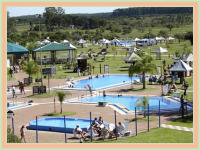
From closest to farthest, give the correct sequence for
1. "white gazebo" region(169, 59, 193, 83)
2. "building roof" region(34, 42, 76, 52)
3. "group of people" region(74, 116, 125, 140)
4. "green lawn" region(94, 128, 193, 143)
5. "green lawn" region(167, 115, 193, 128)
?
1. "green lawn" region(94, 128, 193, 143)
2. "group of people" region(74, 116, 125, 140)
3. "green lawn" region(167, 115, 193, 128)
4. "white gazebo" region(169, 59, 193, 83)
5. "building roof" region(34, 42, 76, 52)

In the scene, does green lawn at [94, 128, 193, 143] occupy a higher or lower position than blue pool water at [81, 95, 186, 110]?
lower

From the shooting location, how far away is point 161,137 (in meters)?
16.2

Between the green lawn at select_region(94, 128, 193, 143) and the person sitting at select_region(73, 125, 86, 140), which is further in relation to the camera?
the person sitting at select_region(73, 125, 86, 140)

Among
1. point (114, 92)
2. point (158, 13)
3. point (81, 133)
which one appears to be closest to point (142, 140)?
point (81, 133)

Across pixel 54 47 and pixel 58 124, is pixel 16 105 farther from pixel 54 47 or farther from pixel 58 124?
pixel 54 47

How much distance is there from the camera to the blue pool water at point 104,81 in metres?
32.0

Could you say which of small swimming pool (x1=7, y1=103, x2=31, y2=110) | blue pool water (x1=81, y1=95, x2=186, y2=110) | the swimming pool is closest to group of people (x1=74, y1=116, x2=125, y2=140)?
the swimming pool

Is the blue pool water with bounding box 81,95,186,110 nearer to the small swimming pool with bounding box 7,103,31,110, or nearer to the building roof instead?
the small swimming pool with bounding box 7,103,31,110

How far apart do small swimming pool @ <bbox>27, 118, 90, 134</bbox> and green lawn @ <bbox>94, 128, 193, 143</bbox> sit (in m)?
2.43

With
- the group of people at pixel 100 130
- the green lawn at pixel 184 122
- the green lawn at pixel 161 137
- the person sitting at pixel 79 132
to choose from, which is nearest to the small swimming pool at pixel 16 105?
the person sitting at pixel 79 132

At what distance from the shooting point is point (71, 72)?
39.5 m

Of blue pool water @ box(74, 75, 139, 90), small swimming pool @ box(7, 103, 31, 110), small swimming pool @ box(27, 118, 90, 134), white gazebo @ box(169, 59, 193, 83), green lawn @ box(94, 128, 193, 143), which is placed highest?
white gazebo @ box(169, 59, 193, 83)

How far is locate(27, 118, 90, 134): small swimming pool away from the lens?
61.1ft

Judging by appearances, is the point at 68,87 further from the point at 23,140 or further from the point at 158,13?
the point at 158,13
